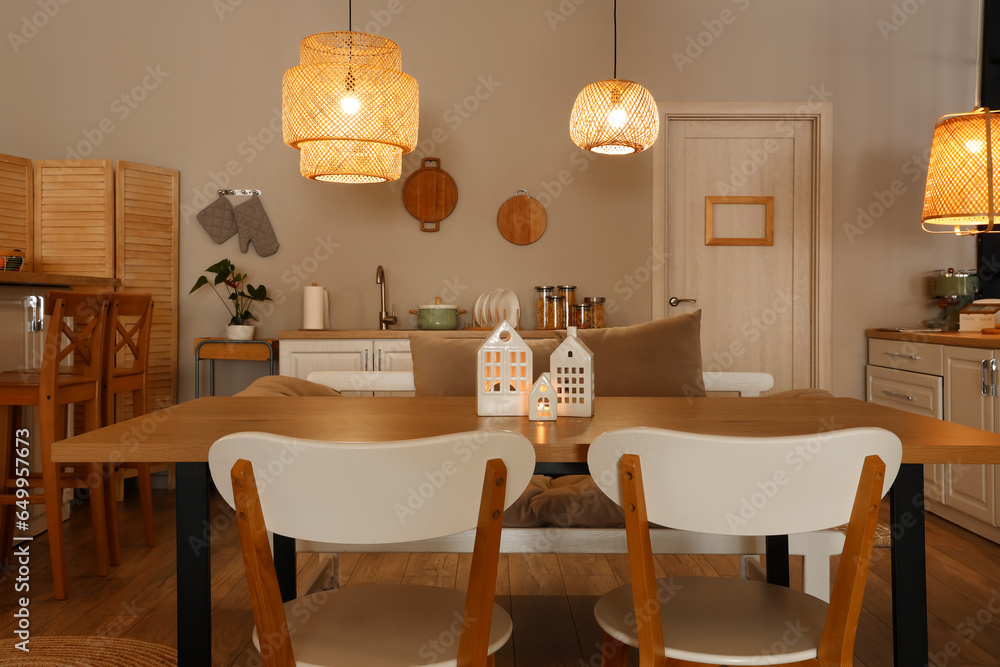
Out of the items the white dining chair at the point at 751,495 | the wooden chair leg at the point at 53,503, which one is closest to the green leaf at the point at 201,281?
the wooden chair leg at the point at 53,503

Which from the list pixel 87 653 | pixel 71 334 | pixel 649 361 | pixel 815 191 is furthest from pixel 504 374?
pixel 815 191

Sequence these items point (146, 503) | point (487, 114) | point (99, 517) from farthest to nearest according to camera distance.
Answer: point (487, 114)
point (146, 503)
point (99, 517)

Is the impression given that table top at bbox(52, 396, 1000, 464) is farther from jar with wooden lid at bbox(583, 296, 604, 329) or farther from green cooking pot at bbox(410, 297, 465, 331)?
jar with wooden lid at bbox(583, 296, 604, 329)

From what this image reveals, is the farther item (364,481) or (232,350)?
(232,350)

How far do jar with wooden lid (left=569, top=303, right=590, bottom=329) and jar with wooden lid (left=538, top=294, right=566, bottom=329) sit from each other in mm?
60

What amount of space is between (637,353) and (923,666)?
1.39 metres

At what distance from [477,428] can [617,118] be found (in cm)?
247

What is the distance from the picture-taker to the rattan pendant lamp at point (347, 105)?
2477 millimetres

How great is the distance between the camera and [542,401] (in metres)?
1.57

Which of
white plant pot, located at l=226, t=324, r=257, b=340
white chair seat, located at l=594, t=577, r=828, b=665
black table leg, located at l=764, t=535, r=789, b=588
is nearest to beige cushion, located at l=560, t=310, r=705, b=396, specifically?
black table leg, located at l=764, t=535, r=789, b=588

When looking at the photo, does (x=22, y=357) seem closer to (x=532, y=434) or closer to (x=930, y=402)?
(x=532, y=434)

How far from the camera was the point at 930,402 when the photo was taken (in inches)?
141

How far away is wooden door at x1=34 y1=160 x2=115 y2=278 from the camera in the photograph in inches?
160

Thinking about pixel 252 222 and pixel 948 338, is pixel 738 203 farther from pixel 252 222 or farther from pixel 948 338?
pixel 252 222
